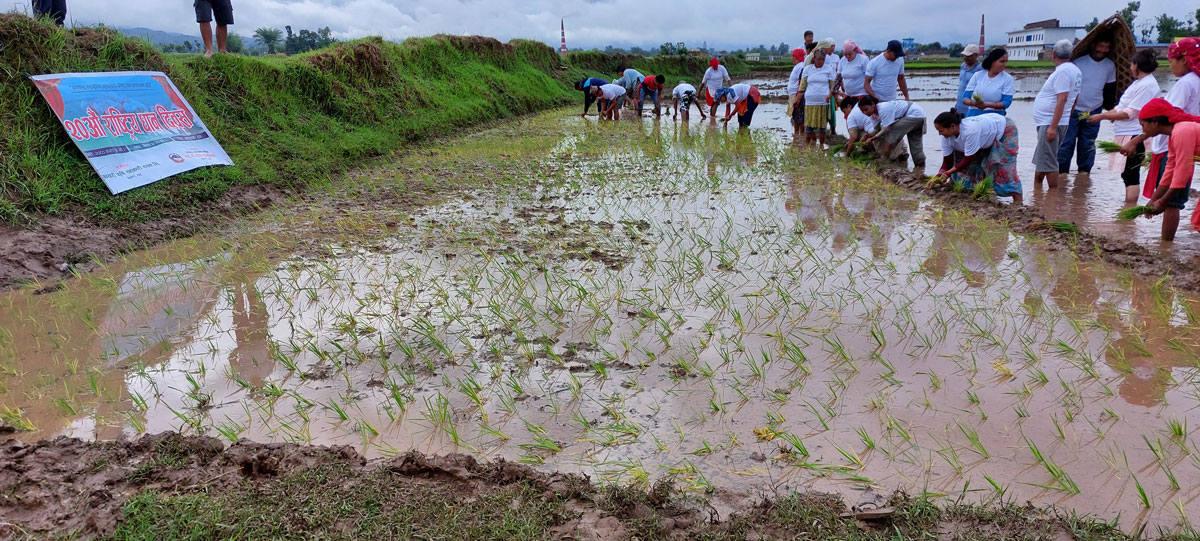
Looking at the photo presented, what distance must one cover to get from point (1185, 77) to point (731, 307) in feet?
11.7

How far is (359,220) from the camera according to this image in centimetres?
535

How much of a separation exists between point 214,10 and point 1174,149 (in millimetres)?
8499

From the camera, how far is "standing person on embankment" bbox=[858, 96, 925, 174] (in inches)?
265

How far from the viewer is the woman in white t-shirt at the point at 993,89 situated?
5.93 metres

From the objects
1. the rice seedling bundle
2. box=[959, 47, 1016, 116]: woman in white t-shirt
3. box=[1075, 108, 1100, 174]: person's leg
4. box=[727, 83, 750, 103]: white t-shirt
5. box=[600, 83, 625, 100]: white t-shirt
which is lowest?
the rice seedling bundle

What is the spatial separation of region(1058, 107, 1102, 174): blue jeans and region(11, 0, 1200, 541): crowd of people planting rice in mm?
38

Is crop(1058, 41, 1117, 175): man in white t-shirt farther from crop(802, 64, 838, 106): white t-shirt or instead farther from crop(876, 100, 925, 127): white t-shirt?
crop(802, 64, 838, 106): white t-shirt

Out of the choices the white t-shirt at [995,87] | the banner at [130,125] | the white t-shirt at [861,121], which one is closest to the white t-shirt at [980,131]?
the white t-shirt at [995,87]

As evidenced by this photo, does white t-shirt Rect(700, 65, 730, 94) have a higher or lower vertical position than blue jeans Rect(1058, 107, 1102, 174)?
higher

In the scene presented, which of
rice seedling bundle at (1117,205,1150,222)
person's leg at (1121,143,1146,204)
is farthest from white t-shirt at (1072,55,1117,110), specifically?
rice seedling bundle at (1117,205,1150,222)

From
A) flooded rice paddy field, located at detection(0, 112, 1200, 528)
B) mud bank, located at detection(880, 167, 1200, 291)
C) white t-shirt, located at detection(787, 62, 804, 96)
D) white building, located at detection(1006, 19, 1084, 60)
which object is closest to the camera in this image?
flooded rice paddy field, located at detection(0, 112, 1200, 528)

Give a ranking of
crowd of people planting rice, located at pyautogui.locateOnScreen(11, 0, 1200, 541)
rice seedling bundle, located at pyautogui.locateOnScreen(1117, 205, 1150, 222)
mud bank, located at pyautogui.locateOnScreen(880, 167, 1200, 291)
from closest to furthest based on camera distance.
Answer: crowd of people planting rice, located at pyautogui.locateOnScreen(11, 0, 1200, 541) → mud bank, located at pyautogui.locateOnScreen(880, 167, 1200, 291) → rice seedling bundle, located at pyautogui.locateOnScreen(1117, 205, 1150, 222)

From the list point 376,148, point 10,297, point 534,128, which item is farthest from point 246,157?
point 534,128

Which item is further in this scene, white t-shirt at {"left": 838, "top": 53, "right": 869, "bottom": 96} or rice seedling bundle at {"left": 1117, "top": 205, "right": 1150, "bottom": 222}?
white t-shirt at {"left": 838, "top": 53, "right": 869, "bottom": 96}
